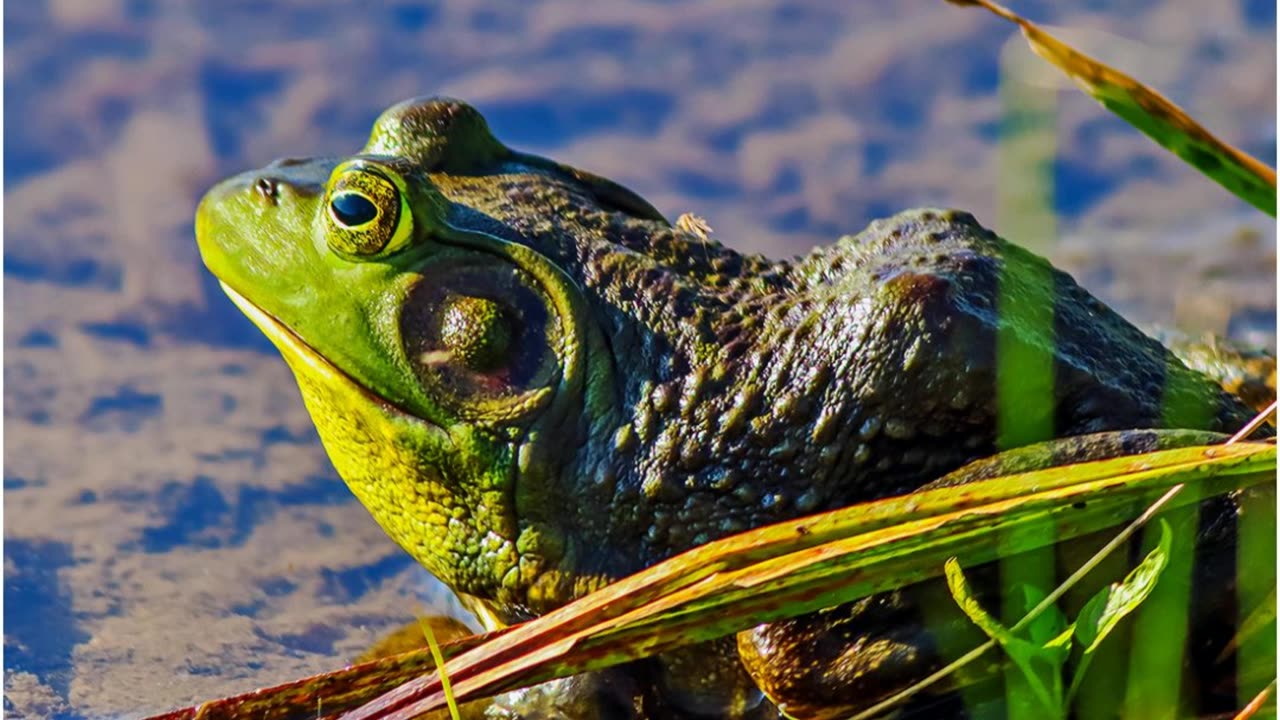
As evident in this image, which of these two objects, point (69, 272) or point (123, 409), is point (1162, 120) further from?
point (69, 272)

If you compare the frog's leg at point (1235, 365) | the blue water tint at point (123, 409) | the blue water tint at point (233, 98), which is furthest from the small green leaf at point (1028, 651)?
the blue water tint at point (233, 98)

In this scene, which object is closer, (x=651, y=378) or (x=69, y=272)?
(x=651, y=378)

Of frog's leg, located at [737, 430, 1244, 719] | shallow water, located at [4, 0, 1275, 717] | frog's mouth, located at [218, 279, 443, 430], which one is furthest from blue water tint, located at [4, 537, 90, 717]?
frog's leg, located at [737, 430, 1244, 719]

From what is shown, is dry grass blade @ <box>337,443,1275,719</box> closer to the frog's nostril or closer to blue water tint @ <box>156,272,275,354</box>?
the frog's nostril

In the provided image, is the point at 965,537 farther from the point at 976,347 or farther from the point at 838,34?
the point at 838,34

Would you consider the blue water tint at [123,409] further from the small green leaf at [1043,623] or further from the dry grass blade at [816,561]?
the small green leaf at [1043,623]

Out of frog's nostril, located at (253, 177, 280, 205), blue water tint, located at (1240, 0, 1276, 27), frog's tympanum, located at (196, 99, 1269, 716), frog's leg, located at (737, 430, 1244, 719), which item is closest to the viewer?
frog's leg, located at (737, 430, 1244, 719)

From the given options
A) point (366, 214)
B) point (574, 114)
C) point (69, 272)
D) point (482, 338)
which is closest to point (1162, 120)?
point (482, 338)
